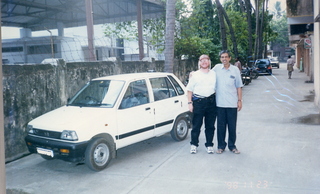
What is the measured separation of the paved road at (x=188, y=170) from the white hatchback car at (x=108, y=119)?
1.19 feet

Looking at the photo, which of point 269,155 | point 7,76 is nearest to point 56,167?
point 7,76

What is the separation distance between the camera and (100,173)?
18.4 ft

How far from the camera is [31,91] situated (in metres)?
7.18

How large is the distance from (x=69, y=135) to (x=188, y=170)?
2005 millimetres

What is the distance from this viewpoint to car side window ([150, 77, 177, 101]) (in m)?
7.04

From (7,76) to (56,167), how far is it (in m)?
2.06

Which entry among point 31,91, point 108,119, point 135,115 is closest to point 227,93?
point 135,115

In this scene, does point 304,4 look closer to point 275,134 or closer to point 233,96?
point 275,134

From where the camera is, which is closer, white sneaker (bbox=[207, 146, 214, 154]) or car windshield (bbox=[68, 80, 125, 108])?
car windshield (bbox=[68, 80, 125, 108])

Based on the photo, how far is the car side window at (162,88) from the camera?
23.1 ft

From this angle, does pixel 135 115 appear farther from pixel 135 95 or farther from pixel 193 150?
pixel 193 150

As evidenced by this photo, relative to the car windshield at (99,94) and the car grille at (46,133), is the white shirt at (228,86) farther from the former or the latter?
the car grille at (46,133)

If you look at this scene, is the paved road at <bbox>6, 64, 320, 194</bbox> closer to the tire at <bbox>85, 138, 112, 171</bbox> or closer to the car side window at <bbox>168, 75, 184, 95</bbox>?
the tire at <bbox>85, 138, 112, 171</bbox>

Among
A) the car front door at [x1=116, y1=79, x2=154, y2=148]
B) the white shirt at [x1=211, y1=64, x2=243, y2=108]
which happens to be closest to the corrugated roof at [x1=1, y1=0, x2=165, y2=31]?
the car front door at [x1=116, y1=79, x2=154, y2=148]
